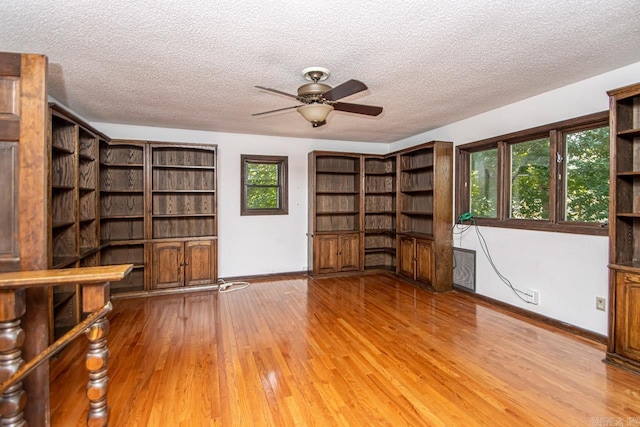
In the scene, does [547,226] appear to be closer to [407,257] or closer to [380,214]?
[407,257]

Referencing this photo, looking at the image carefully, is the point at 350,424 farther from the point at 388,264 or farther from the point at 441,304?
the point at 388,264

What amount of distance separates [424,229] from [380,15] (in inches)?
152

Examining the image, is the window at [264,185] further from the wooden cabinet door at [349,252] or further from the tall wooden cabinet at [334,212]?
the wooden cabinet door at [349,252]

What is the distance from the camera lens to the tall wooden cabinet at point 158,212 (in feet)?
14.4

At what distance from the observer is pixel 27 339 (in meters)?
1.63

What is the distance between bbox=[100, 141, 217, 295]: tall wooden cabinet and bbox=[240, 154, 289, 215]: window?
58cm

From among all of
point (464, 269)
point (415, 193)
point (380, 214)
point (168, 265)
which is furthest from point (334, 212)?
point (168, 265)

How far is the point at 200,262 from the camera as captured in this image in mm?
4676

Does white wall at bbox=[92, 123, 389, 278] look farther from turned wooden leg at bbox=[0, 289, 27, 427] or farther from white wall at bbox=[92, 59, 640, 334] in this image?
turned wooden leg at bbox=[0, 289, 27, 427]

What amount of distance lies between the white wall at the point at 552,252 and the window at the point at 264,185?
3003 mm

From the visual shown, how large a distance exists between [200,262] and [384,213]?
10.8 ft

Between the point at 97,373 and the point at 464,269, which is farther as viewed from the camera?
the point at 464,269

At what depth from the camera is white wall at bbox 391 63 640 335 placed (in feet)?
9.48

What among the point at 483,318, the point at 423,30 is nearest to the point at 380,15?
the point at 423,30
